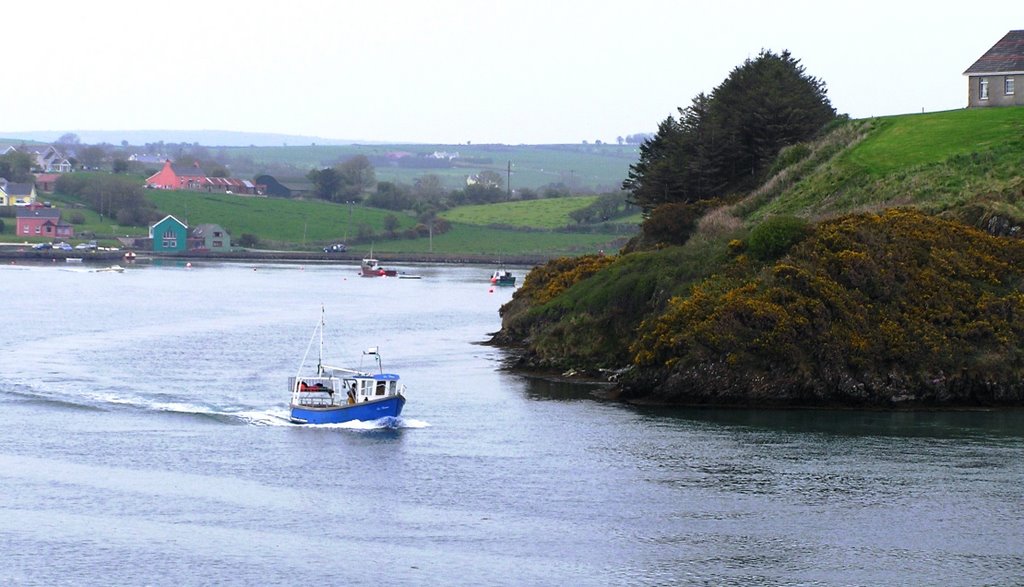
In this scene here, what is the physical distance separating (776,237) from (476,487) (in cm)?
2876

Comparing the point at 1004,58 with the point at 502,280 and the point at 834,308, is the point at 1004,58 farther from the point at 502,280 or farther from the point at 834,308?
the point at 502,280

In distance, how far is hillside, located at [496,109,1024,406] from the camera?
207 feet

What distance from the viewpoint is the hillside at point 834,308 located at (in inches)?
2485

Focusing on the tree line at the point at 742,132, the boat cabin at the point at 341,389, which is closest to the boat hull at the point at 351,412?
the boat cabin at the point at 341,389

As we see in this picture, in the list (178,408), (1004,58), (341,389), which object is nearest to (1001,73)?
(1004,58)

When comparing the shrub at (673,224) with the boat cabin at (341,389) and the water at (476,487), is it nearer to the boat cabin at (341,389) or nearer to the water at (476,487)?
the water at (476,487)

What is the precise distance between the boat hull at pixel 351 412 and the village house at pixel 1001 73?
2284 inches

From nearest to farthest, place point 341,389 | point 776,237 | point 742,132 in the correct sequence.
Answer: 1. point 341,389
2. point 776,237
3. point 742,132

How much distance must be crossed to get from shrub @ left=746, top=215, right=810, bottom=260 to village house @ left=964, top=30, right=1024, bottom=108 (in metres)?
34.6

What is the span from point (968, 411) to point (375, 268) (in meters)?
125

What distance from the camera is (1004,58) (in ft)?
327

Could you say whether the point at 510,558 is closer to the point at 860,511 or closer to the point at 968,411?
the point at 860,511

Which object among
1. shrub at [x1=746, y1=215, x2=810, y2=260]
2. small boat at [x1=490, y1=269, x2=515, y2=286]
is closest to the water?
shrub at [x1=746, y1=215, x2=810, y2=260]

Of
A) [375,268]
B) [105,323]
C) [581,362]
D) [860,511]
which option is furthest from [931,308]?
[375,268]
